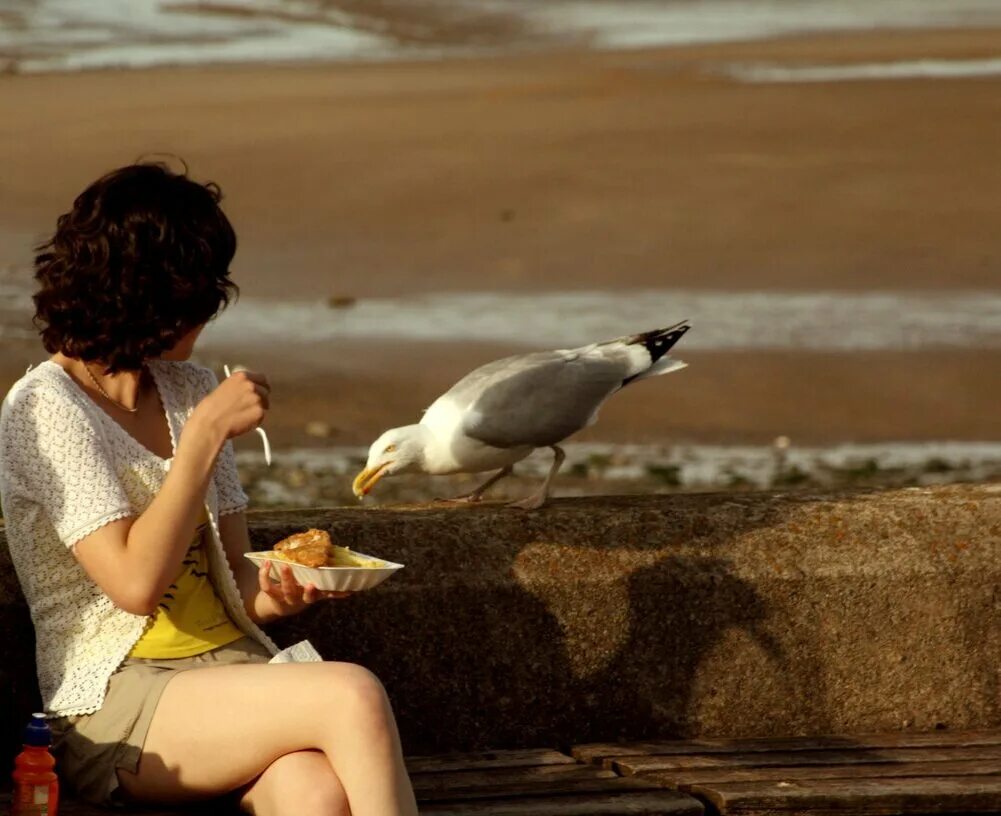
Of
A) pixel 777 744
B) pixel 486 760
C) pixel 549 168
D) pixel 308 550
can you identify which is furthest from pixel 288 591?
pixel 549 168

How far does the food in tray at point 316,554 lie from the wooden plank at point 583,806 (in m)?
0.53

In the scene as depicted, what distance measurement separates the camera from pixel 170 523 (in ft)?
11.8

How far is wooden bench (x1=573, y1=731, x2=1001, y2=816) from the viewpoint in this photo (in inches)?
158

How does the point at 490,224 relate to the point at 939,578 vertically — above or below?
below

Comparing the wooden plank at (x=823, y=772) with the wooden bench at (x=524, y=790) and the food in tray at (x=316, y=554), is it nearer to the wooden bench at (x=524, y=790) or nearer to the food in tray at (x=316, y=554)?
the wooden bench at (x=524, y=790)

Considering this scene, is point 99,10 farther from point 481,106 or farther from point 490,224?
point 490,224

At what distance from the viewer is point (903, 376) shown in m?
11.7

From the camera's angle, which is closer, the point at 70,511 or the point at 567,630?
the point at 70,511

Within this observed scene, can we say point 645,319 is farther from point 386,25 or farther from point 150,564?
point 386,25

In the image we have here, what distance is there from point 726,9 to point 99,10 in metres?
7.87

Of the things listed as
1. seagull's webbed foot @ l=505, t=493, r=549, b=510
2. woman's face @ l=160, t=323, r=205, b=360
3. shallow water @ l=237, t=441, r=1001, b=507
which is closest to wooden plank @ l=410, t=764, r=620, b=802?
seagull's webbed foot @ l=505, t=493, r=549, b=510

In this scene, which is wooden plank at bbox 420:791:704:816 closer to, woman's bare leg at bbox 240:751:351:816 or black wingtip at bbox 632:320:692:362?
woman's bare leg at bbox 240:751:351:816

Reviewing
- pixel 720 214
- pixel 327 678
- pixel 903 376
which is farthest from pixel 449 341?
pixel 327 678

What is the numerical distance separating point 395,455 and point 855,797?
1483 mm
